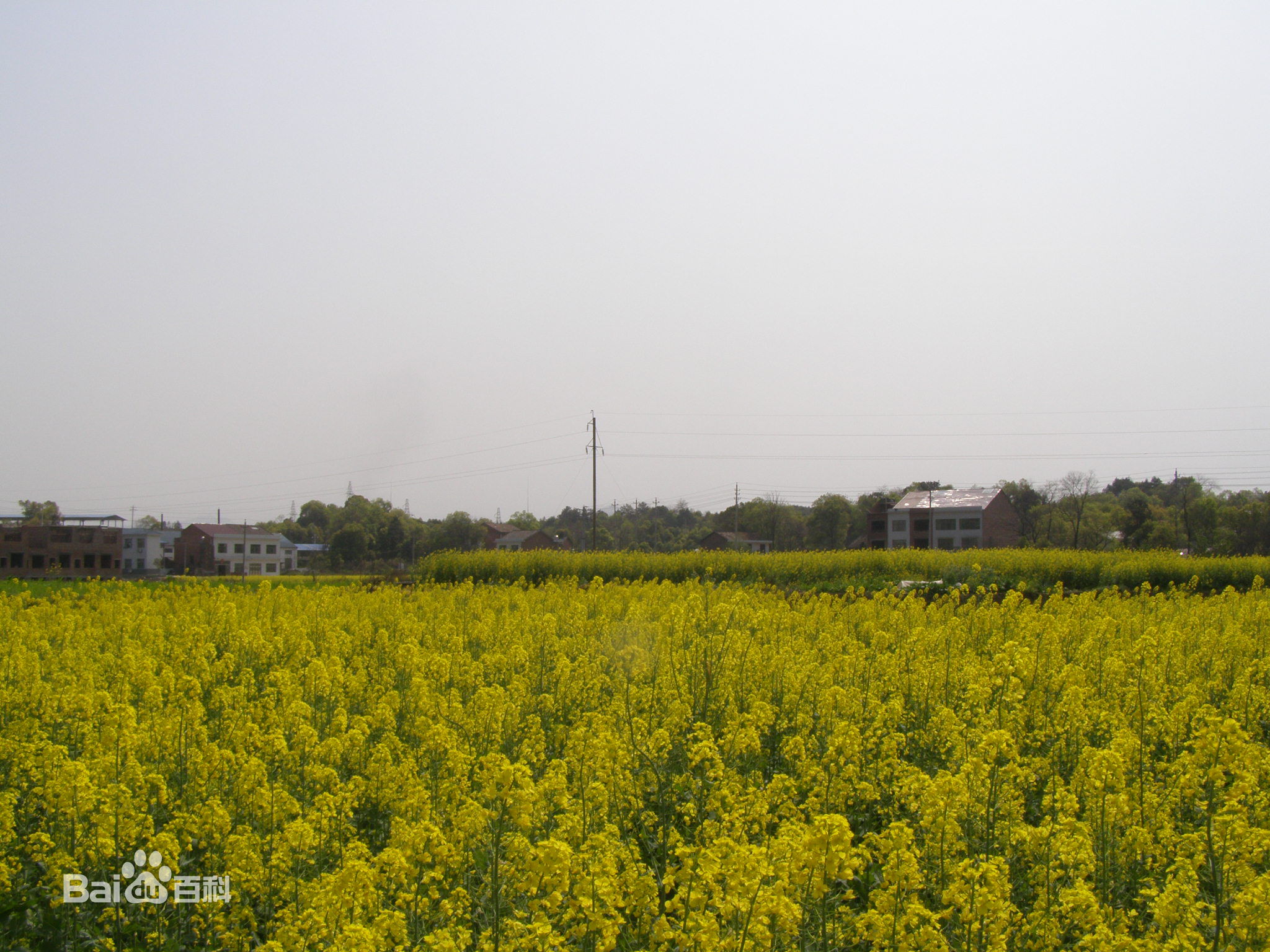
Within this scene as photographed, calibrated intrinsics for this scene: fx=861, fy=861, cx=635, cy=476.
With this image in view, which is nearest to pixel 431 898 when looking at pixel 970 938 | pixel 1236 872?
pixel 970 938

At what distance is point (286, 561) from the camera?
9550cm

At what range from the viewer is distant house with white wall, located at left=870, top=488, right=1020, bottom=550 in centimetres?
7312

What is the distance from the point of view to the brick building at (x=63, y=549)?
6512cm

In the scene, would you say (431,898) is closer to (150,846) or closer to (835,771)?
(150,846)

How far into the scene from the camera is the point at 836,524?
90.2 metres

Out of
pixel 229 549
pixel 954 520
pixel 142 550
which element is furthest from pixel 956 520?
pixel 142 550

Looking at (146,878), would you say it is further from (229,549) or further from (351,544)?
(229,549)

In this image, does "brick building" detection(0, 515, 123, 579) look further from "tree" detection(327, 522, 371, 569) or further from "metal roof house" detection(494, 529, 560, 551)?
"metal roof house" detection(494, 529, 560, 551)

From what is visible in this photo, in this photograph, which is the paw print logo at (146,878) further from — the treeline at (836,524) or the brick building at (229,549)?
the brick building at (229,549)

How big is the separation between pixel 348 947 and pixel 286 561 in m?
100

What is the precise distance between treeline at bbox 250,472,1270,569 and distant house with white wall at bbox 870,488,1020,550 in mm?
2661

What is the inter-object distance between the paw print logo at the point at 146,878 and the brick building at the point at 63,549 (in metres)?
69.6

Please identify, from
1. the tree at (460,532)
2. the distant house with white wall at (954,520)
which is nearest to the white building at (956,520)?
the distant house with white wall at (954,520)

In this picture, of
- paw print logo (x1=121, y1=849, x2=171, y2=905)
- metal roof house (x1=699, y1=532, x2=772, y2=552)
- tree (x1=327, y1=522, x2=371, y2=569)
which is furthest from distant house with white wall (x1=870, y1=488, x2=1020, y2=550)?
paw print logo (x1=121, y1=849, x2=171, y2=905)
